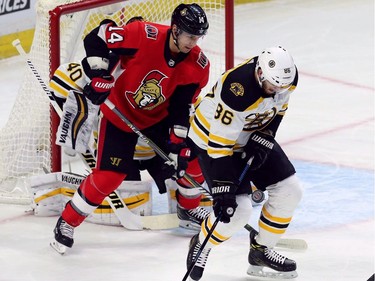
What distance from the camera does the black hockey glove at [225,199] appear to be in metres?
4.74

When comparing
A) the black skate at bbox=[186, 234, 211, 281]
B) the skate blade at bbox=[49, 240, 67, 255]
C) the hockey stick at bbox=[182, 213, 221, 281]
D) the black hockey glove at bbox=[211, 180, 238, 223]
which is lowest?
the skate blade at bbox=[49, 240, 67, 255]

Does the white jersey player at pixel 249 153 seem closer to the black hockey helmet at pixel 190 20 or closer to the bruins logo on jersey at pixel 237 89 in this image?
the bruins logo on jersey at pixel 237 89

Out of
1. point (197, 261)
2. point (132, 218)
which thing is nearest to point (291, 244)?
point (197, 261)

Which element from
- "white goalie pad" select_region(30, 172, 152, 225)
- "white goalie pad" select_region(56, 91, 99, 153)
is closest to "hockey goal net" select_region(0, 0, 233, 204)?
"white goalie pad" select_region(30, 172, 152, 225)

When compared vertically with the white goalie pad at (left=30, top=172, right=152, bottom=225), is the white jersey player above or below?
above

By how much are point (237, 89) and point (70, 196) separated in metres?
1.37

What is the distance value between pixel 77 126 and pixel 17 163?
614 mm

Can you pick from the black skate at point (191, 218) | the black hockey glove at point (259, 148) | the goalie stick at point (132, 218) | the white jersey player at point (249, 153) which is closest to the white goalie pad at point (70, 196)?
the goalie stick at point (132, 218)

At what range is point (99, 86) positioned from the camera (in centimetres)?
525

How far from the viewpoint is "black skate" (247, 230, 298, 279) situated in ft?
16.8

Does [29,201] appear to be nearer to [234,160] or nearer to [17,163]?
[17,163]

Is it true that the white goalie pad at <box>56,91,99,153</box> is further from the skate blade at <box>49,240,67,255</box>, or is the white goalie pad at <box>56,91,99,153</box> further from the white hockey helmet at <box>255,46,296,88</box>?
the white hockey helmet at <box>255,46,296,88</box>

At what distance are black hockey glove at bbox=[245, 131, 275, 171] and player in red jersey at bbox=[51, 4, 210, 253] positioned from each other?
51 cm

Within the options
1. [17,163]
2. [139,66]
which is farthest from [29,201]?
[139,66]
